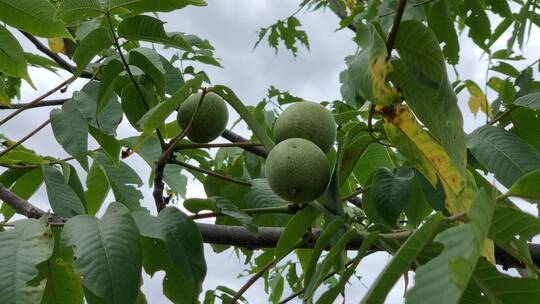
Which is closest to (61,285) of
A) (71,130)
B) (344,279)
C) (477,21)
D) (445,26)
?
(71,130)

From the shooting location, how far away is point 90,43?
4.93 ft

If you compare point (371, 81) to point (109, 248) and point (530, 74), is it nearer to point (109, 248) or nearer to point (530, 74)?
point (109, 248)

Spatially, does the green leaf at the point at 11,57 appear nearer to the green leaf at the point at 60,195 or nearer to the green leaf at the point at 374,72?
the green leaf at the point at 60,195

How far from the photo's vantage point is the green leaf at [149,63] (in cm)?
157

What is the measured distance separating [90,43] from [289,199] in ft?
2.01

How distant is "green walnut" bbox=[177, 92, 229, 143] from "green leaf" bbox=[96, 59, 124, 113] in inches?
9.2

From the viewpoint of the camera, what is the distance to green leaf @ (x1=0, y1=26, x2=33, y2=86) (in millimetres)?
1703

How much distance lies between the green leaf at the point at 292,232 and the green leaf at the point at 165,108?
34 cm

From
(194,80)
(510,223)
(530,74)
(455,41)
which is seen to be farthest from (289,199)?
(530,74)

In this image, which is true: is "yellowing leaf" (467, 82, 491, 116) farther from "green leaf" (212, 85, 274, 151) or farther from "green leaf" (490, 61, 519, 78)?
"green leaf" (212, 85, 274, 151)

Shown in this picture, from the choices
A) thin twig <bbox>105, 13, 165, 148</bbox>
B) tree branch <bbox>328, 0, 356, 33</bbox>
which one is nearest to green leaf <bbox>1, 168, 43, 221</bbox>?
thin twig <bbox>105, 13, 165, 148</bbox>

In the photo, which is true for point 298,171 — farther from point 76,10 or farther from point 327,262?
point 76,10

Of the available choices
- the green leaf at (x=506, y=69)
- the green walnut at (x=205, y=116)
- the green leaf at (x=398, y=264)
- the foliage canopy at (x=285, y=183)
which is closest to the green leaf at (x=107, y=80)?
the foliage canopy at (x=285, y=183)

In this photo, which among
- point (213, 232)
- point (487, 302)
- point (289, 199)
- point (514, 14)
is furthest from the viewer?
point (514, 14)
